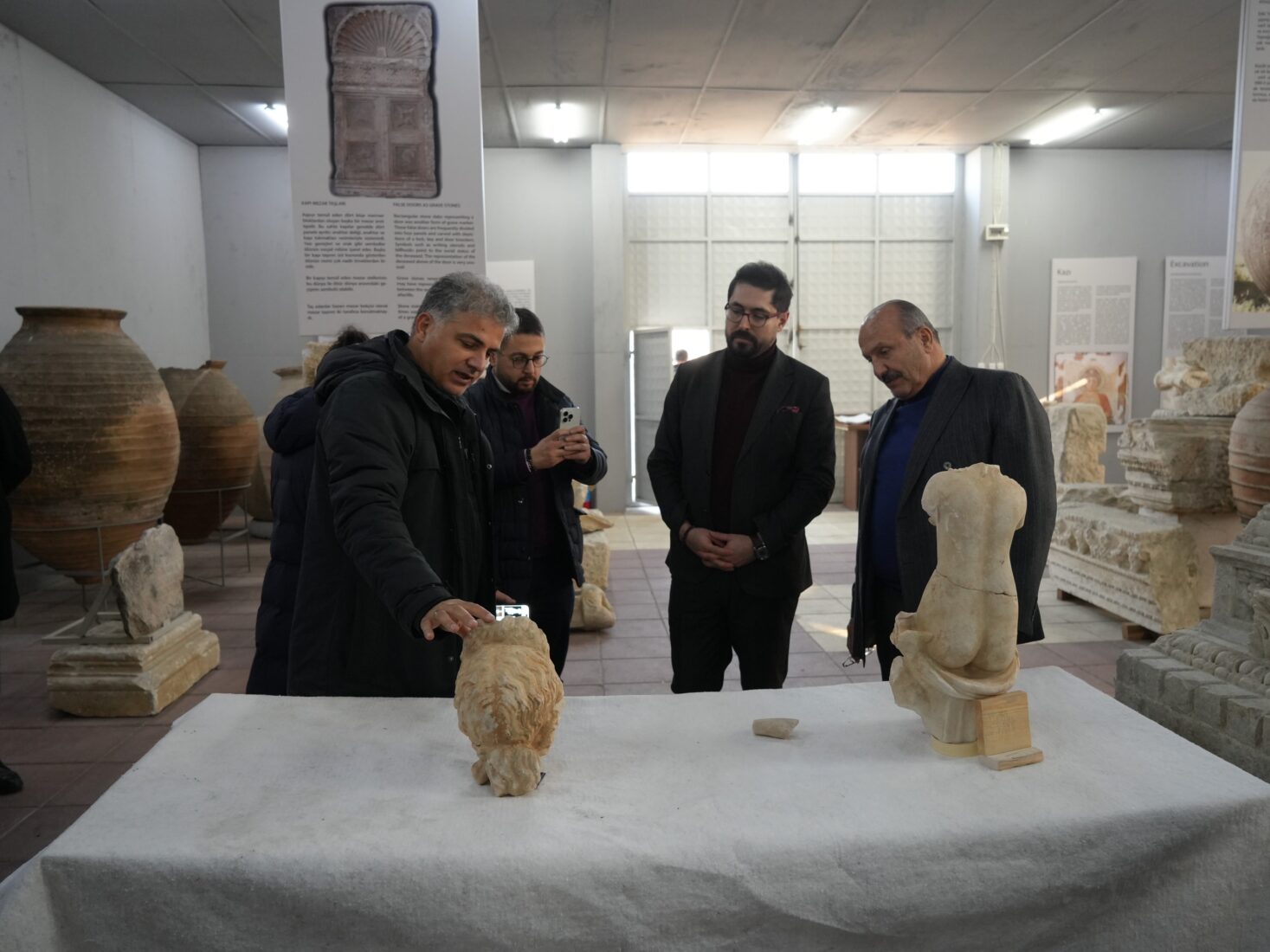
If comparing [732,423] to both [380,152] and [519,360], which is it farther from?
[380,152]

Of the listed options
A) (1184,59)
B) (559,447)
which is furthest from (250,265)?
(1184,59)

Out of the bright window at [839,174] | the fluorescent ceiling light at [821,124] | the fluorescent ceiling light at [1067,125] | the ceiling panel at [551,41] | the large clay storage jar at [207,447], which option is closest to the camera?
the ceiling panel at [551,41]

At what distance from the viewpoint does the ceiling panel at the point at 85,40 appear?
5.72 metres

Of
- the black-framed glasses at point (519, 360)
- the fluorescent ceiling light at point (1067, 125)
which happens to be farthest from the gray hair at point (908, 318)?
the fluorescent ceiling light at point (1067, 125)

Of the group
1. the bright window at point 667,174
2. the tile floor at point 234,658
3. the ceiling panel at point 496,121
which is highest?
the ceiling panel at point 496,121

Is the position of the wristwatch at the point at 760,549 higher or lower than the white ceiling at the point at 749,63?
lower

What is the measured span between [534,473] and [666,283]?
7391 mm

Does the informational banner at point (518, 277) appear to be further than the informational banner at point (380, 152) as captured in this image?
Yes

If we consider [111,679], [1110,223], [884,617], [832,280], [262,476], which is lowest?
[111,679]

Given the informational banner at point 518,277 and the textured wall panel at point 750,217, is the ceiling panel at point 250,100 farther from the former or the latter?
the textured wall panel at point 750,217

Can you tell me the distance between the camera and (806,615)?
5508 mm

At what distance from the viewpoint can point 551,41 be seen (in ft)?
21.3

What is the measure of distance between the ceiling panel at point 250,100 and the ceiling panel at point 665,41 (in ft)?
9.79

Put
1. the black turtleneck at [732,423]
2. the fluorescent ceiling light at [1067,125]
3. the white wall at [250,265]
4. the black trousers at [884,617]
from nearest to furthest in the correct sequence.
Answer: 1. the black trousers at [884,617]
2. the black turtleneck at [732,423]
3. the fluorescent ceiling light at [1067,125]
4. the white wall at [250,265]
